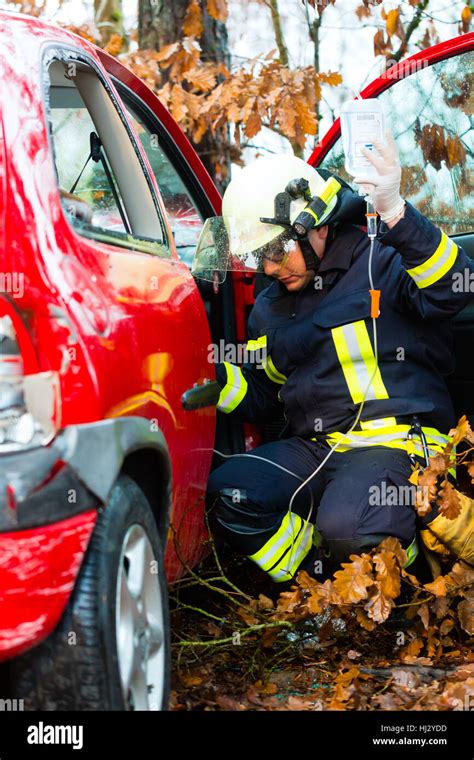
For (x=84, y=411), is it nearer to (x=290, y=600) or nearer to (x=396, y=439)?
(x=290, y=600)

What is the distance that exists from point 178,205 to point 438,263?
1.19 metres

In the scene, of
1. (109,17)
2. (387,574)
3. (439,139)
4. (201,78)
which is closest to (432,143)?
(439,139)

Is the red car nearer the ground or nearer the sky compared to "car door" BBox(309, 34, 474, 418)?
nearer the ground

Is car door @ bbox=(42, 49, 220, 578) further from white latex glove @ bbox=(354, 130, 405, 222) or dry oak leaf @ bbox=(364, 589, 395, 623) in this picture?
white latex glove @ bbox=(354, 130, 405, 222)

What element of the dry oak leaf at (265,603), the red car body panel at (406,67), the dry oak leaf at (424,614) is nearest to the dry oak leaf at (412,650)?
the dry oak leaf at (424,614)

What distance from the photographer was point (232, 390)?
12.4 feet

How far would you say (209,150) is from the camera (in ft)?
22.7

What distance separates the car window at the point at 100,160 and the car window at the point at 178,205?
2.39 ft

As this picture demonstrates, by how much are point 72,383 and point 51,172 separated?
457 mm

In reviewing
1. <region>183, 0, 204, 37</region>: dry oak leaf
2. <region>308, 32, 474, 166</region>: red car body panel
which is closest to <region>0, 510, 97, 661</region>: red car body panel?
<region>308, 32, 474, 166</region>: red car body panel

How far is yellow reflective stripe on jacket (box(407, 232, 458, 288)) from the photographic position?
312 centimetres

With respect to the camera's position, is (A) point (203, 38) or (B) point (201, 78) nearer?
(B) point (201, 78)

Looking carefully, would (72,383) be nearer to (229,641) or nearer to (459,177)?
(229,641)

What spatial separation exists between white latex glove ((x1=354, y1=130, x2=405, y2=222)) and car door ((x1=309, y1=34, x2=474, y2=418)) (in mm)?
698
